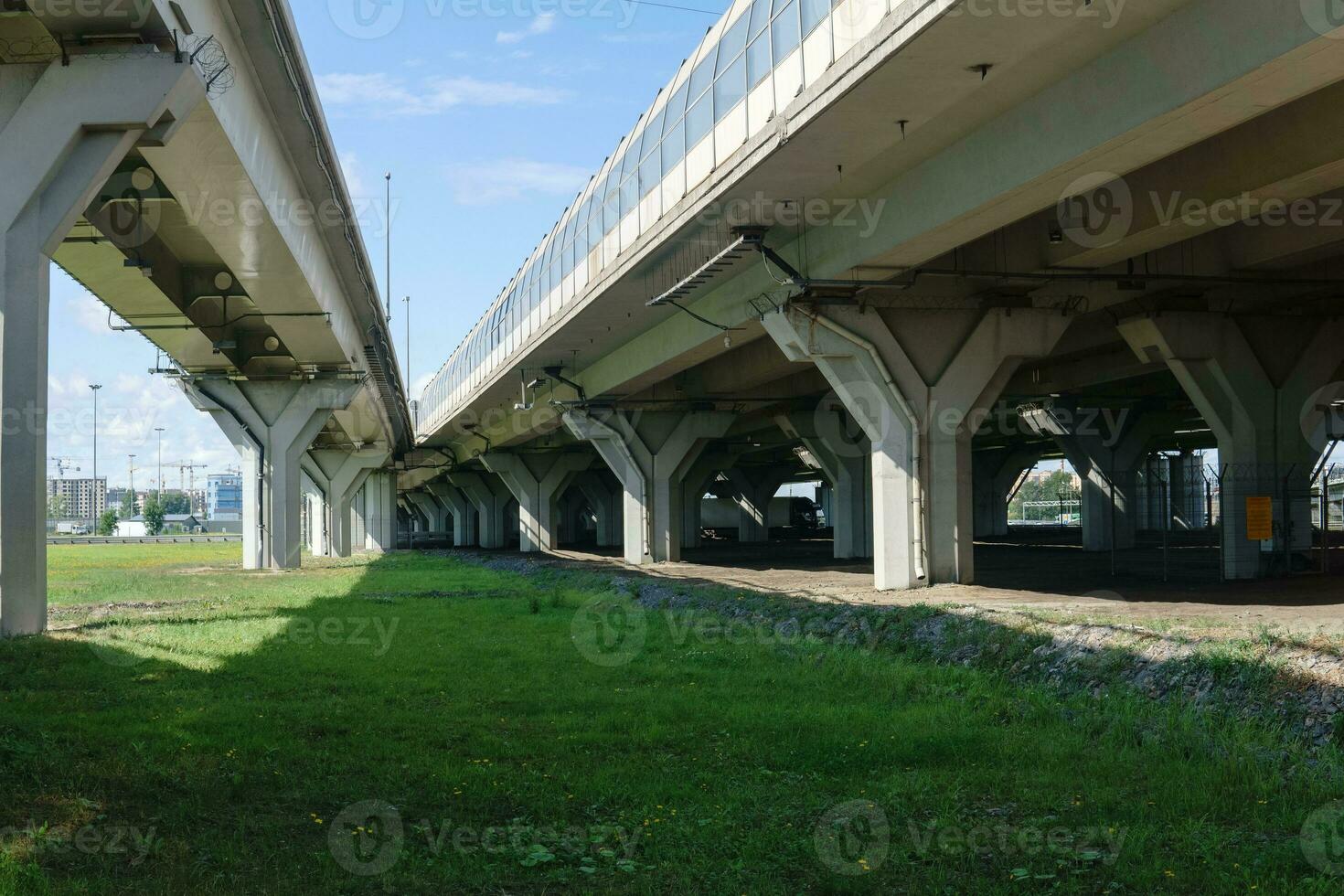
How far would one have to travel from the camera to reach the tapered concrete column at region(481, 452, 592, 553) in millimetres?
64938

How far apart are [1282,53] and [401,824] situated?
30.6ft

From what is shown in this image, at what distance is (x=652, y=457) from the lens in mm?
41719

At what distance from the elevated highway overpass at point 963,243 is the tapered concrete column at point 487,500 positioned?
42864 millimetres

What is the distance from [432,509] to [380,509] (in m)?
54.6

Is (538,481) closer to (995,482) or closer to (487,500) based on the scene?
(487,500)

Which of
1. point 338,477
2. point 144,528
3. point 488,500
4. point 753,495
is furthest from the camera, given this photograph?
point 144,528

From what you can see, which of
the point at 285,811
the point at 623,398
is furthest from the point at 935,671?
the point at 623,398

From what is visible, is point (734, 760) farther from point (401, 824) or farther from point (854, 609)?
point (854, 609)

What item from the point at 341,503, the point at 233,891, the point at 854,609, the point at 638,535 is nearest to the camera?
the point at 233,891

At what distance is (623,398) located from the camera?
130ft

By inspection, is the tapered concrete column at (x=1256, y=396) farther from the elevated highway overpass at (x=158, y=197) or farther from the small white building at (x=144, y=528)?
the small white building at (x=144, y=528)

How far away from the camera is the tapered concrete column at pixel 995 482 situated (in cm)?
6625

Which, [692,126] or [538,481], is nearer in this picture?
[692,126]

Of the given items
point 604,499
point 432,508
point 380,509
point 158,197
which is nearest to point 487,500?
point 380,509
